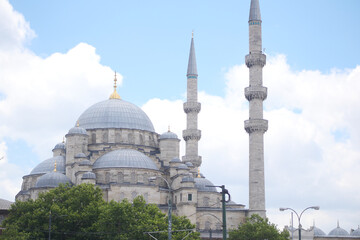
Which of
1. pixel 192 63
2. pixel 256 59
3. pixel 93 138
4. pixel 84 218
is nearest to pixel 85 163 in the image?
pixel 93 138

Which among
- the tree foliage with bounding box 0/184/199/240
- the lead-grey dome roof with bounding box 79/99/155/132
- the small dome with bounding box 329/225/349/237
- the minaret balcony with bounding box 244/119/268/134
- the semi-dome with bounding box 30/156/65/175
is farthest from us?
the small dome with bounding box 329/225/349/237

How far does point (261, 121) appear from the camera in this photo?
56.1 metres

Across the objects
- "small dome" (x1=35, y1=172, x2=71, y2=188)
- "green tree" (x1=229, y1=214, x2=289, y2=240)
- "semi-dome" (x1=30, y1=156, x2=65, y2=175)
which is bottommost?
"green tree" (x1=229, y1=214, x2=289, y2=240)

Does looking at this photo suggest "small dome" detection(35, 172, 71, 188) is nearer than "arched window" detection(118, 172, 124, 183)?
Yes

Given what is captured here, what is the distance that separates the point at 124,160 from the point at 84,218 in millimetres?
11127

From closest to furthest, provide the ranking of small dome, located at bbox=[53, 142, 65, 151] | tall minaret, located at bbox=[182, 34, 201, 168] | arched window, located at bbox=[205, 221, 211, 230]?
arched window, located at bbox=[205, 221, 211, 230] → tall minaret, located at bbox=[182, 34, 201, 168] → small dome, located at bbox=[53, 142, 65, 151]

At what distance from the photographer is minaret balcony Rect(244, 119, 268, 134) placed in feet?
184

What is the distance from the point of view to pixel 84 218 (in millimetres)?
46781

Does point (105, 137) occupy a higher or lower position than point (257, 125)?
higher

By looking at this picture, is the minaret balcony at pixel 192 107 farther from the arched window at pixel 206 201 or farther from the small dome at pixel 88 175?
the small dome at pixel 88 175

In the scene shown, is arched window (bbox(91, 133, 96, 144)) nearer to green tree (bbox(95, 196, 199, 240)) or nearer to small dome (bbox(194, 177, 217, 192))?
small dome (bbox(194, 177, 217, 192))

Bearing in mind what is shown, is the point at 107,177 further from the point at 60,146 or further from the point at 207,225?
the point at 60,146

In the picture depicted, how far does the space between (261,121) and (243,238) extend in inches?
460

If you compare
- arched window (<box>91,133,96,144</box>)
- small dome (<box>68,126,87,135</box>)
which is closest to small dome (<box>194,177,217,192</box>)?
arched window (<box>91,133,96,144</box>)
